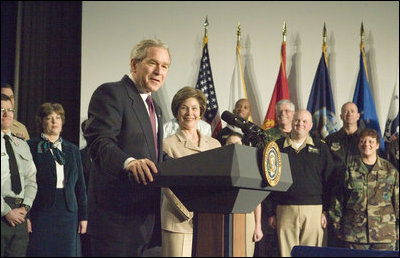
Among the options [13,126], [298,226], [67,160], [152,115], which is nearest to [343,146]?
[298,226]

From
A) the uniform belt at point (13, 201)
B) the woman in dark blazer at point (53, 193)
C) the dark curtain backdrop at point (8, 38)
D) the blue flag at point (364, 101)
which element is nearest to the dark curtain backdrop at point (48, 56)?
the dark curtain backdrop at point (8, 38)

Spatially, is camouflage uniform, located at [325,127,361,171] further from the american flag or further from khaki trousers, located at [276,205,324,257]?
the american flag

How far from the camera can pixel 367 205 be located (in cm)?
408

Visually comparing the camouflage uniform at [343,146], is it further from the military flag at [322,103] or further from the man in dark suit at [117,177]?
the man in dark suit at [117,177]

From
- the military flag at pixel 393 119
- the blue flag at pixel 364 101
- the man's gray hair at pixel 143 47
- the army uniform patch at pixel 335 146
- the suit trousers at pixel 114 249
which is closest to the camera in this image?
the suit trousers at pixel 114 249

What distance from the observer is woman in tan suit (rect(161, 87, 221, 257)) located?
257 centimetres

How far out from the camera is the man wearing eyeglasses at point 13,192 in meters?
2.97

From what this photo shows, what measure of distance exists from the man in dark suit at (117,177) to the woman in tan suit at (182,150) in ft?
3.18

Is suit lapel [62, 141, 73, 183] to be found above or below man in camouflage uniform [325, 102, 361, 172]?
below

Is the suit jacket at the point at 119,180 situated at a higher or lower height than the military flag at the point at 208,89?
lower

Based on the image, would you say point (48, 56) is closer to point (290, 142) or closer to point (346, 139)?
point (290, 142)

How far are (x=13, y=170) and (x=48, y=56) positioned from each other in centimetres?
108

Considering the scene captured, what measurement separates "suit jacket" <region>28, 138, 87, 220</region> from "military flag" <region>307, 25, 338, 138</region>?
8.29 ft

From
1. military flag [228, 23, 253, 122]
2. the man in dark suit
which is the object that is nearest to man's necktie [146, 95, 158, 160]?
the man in dark suit
